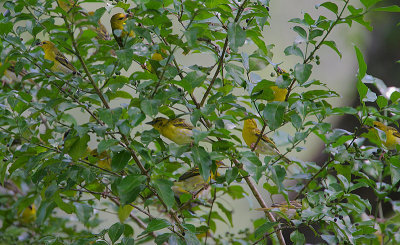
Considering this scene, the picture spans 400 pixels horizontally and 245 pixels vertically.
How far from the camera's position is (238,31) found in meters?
1.07

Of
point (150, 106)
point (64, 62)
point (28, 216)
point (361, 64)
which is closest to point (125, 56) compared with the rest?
point (150, 106)

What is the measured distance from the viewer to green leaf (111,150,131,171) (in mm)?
1099

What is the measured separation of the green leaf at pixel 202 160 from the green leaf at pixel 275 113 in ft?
0.58

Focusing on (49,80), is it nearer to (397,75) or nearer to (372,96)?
(372,96)

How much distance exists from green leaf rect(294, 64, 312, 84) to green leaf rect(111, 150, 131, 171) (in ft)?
1.46

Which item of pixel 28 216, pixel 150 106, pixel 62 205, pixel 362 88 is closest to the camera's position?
pixel 150 106

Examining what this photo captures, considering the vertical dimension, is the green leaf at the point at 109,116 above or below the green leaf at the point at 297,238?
above

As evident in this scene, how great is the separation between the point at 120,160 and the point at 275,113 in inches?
15.1

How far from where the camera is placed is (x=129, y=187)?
103 centimetres

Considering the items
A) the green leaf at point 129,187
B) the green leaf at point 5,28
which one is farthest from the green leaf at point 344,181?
the green leaf at point 5,28

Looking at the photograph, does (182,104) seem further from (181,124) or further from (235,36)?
(181,124)

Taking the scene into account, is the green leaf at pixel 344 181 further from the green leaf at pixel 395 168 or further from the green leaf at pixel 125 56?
the green leaf at pixel 125 56

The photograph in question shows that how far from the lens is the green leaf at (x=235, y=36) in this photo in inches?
41.4

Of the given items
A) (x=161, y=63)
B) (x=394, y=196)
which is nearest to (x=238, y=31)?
(x=161, y=63)
